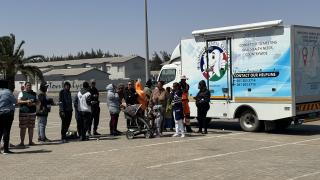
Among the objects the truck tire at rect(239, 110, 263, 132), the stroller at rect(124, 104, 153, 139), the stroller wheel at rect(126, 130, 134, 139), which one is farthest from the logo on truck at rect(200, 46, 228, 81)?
the stroller wheel at rect(126, 130, 134, 139)

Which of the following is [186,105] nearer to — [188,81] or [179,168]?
[188,81]

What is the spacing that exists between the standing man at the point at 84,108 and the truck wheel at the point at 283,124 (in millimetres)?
5974

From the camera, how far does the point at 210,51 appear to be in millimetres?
17125

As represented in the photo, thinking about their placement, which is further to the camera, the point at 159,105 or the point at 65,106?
the point at 159,105

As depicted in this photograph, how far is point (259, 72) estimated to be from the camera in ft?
51.6

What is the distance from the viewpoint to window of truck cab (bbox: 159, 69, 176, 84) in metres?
19.5

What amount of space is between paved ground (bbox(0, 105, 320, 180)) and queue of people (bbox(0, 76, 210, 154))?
0.52 m

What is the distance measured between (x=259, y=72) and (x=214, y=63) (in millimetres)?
1787

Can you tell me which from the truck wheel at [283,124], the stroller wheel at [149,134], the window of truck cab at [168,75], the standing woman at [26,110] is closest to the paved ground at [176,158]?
the stroller wheel at [149,134]

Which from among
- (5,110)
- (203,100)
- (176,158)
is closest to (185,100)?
(203,100)

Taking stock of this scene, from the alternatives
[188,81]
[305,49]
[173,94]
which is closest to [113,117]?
[173,94]

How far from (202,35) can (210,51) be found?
0.65 meters

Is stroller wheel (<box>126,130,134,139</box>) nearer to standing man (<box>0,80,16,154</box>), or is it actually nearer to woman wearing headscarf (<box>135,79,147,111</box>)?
woman wearing headscarf (<box>135,79,147,111</box>)

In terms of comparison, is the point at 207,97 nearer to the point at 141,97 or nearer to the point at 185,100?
the point at 185,100
